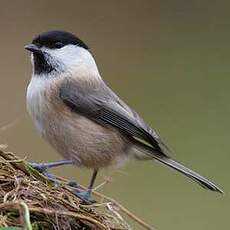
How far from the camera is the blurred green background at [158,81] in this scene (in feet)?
16.3

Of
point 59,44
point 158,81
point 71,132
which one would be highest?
point 59,44

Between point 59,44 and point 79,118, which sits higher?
point 59,44

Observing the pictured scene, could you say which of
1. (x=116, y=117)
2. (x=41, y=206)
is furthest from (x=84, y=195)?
(x=116, y=117)

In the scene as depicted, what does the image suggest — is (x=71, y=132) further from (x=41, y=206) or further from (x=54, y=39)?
(x=41, y=206)

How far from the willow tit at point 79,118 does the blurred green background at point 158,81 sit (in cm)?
127

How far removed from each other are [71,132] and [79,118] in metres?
0.09

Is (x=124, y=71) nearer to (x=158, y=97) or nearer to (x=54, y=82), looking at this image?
(x=158, y=97)

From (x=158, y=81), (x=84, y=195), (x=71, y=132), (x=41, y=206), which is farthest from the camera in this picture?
(x=158, y=81)

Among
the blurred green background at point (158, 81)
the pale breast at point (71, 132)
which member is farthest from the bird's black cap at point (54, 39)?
the blurred green background at point (158, 81)

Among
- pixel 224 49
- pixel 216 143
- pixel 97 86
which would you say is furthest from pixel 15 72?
pixel 97 86

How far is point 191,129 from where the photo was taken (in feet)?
20.4

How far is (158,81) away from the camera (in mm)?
6727

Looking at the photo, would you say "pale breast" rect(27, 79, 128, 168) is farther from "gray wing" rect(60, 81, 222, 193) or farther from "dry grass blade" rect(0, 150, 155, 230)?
"dry grass blade" rect(0, 150, 155, 230)

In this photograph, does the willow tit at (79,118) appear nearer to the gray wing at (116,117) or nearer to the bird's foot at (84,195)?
the gray wing at (116,117)
